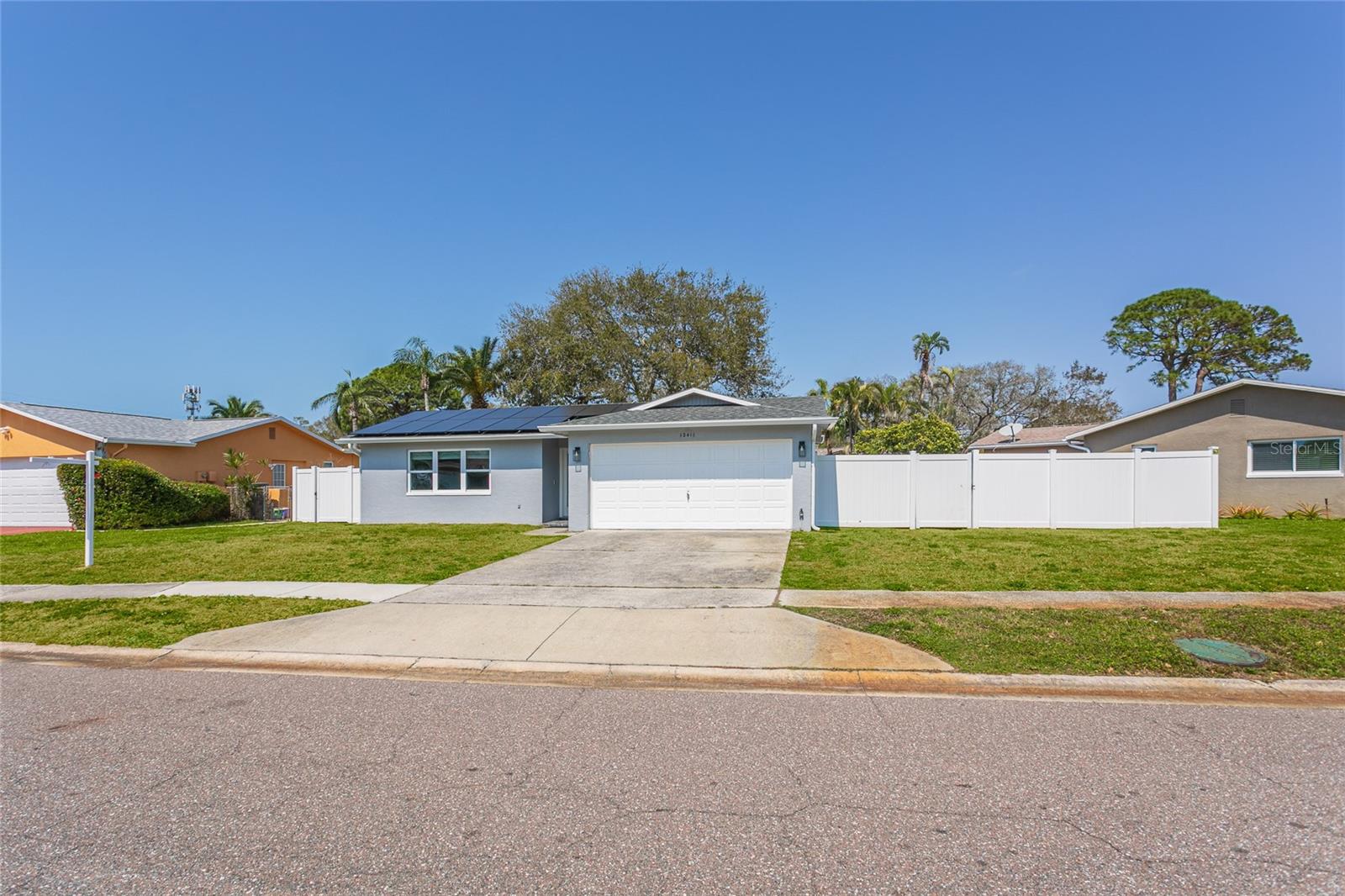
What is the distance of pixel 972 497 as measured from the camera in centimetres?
1647

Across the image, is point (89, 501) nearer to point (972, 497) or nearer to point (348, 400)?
point (972, 497)

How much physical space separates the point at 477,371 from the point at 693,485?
82.6 feet

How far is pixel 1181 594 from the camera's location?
8.34 metres

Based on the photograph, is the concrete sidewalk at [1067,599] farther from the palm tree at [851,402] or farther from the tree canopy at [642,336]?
the palm tree at [851,402]

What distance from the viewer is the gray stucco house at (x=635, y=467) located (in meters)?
16.5

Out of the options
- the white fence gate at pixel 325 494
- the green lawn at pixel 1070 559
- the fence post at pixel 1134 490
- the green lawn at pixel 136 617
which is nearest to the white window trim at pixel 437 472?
the white fence gate at pixel 325 494

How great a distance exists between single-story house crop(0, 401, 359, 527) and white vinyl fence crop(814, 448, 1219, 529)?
19.6 metres

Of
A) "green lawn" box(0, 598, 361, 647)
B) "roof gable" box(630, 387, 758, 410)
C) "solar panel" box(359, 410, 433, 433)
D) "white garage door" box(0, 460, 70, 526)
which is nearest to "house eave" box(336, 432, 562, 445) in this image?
"solar panel" box(359, 410, 433, 433)

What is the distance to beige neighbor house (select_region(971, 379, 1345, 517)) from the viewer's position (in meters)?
20.1

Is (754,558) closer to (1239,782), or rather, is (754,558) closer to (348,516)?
(1239,782)

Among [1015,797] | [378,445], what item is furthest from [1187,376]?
[1015,797]

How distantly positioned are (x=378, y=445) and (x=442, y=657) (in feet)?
53.1

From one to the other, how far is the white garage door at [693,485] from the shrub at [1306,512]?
16430 millimetres

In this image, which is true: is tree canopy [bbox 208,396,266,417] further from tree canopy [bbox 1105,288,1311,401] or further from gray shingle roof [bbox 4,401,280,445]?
tree canopy [bbox 1105,288,1311,401]
